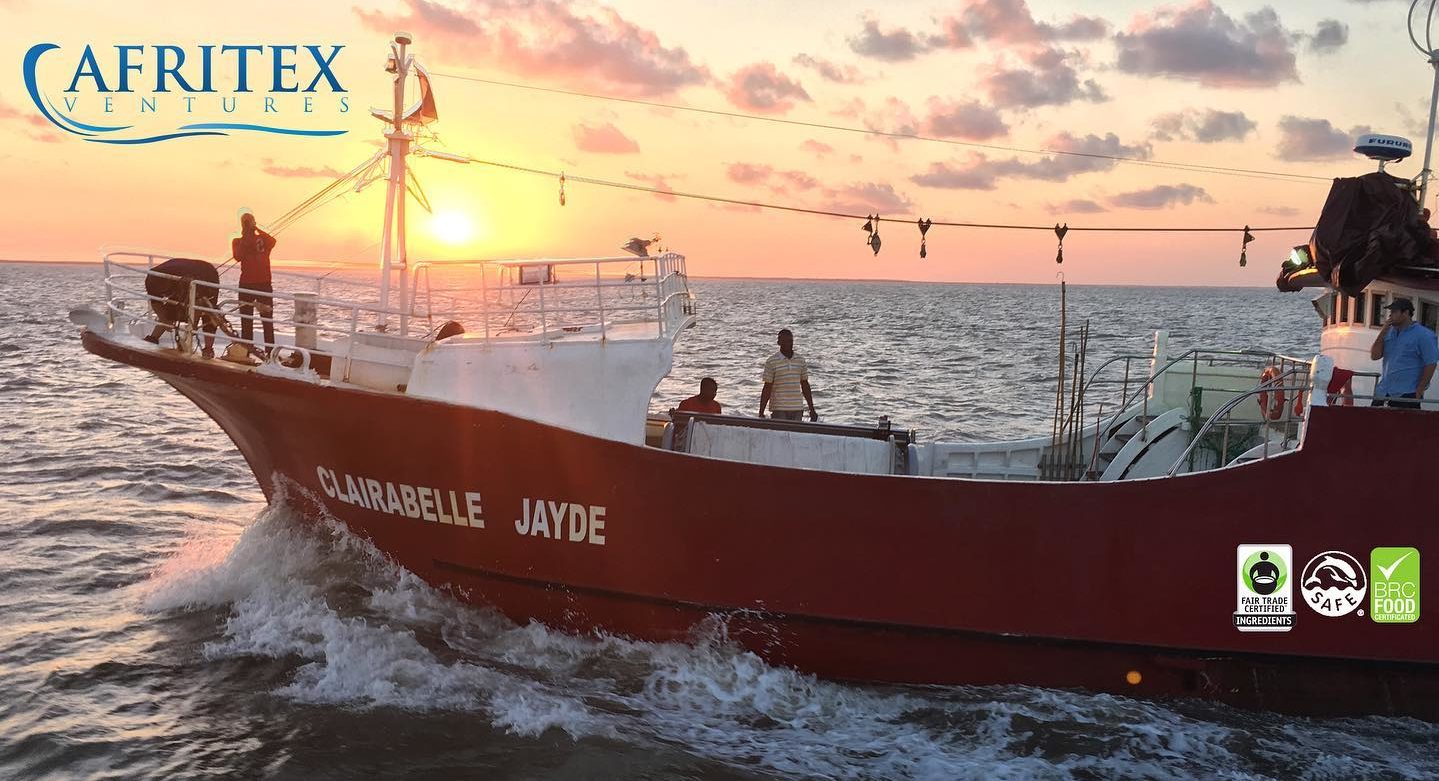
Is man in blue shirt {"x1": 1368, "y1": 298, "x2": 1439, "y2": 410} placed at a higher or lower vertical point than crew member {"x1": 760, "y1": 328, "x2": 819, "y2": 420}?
higher

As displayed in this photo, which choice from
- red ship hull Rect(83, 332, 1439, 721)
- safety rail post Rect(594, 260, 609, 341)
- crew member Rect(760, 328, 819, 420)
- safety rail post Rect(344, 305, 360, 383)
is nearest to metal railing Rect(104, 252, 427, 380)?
safety rail post Rect(344, 305, 360, 383)

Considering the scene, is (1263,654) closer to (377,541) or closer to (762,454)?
(762,454)

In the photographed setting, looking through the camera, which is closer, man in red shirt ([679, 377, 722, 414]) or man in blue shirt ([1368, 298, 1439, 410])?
man in blue shirt ([1368, 298, 1439, 410])

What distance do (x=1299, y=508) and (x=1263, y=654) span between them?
114 centimetres

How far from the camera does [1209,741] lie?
26.3 ft

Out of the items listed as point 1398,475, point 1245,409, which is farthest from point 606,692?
point 1245,409

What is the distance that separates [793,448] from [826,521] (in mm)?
1021

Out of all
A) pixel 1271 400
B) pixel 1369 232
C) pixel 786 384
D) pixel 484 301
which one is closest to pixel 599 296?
pixel 484 301

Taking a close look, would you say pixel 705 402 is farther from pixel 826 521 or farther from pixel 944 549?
pixel 944 549

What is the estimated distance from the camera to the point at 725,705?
8281 mm

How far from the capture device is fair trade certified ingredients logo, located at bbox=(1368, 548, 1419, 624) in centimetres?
790

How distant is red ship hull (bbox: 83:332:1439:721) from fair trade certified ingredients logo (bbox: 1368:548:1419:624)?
9 centimetres

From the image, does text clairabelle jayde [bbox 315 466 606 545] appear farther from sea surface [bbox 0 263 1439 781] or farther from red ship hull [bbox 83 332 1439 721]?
sea surface [bbox 0 263 1439 781]

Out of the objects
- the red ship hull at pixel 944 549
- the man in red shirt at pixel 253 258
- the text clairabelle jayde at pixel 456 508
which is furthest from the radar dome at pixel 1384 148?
the man in red shirt at pixel 253 258
